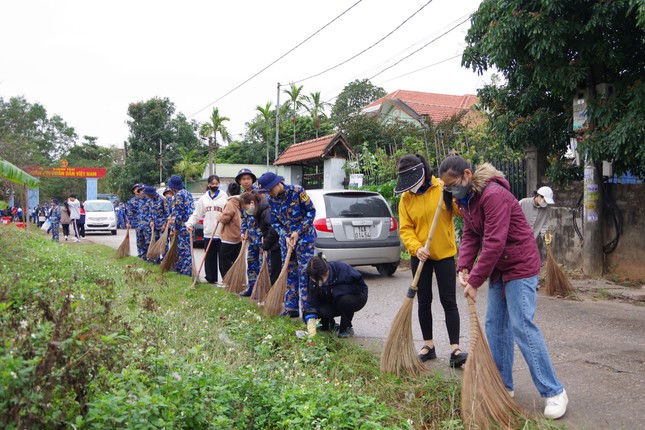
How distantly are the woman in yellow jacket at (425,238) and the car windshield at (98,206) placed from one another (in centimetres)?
2253

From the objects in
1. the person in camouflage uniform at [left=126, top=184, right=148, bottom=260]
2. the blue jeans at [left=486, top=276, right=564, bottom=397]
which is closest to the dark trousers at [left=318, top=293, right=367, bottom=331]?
the blue jeans at [left=486, top=276, right=564, bottom=397]

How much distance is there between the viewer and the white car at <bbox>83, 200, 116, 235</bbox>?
24.5 metres

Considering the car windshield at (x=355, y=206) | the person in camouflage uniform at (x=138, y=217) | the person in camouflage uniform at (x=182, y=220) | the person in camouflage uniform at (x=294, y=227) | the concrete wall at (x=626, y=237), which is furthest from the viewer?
the person in camouflage uniform at (x=138, y=217)

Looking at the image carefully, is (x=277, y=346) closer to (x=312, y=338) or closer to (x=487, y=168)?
(x=312, y=338)

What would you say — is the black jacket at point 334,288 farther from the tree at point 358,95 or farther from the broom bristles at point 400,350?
the tree at point 358,95

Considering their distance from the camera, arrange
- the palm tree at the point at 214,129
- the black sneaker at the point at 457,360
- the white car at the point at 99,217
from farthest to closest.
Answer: the palm tree at the point at 214,129, the white car at the point at 99,217, the black sneaker at the point at 457,360

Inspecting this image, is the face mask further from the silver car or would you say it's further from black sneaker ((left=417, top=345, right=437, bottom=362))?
the silver car

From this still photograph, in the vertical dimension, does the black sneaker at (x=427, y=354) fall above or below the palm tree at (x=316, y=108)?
below

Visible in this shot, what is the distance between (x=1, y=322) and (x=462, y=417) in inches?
Result: 104

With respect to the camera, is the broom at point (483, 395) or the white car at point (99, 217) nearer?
the broom at point (483, 395)

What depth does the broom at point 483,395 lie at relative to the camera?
3.46 m

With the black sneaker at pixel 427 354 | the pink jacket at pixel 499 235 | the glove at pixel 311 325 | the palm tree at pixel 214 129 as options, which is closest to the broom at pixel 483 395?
the pink jacket at pixel 499 235

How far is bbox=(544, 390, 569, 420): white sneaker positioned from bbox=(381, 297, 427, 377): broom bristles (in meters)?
1.04

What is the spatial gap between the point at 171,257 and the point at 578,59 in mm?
7405
